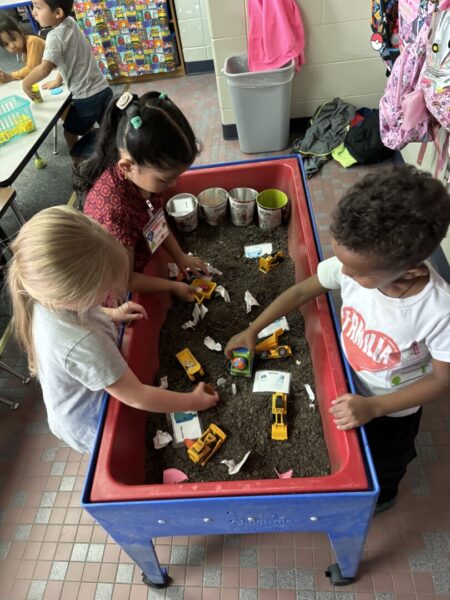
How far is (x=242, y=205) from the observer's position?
169 centimetres

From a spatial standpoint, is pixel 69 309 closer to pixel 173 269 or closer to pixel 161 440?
pixel 161 440

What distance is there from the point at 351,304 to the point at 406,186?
0.31 metres

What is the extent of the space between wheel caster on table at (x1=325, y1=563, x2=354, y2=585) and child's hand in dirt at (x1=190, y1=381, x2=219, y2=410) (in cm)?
56

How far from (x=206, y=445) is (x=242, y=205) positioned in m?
0.96

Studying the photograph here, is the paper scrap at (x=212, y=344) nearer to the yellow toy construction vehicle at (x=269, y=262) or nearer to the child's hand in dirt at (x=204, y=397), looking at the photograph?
the child's hand in dirt at (x=204, y=397)

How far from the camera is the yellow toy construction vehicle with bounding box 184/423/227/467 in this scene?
43.3 inches

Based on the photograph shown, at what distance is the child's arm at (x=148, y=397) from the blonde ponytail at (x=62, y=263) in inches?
7.2

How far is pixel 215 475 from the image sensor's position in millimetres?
1106

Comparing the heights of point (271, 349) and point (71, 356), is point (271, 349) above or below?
below

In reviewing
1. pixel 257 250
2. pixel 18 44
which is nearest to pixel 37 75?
pixel 18 44

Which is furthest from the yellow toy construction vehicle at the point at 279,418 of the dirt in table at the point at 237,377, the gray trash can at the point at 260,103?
the gray trash can at the point at 260,103

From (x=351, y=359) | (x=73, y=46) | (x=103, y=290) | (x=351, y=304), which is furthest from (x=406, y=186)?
(x=73, y=46)

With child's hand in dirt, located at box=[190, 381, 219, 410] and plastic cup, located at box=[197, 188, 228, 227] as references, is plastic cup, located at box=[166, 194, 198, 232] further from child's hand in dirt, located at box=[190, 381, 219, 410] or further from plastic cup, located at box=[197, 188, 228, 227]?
child's hand in dirt, located at box=[190, 381, 219, 410]

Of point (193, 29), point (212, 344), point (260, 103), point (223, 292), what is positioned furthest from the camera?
point (193, 29)
